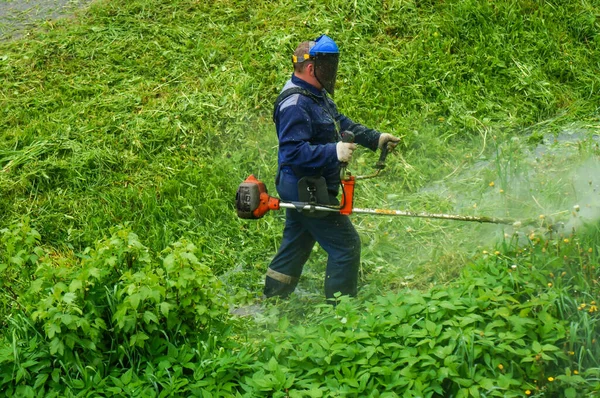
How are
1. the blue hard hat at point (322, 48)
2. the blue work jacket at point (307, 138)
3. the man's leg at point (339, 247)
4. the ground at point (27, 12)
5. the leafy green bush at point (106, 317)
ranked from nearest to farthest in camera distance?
the leafy green bush at point (106, 317) → the blue work jacket at point (307, 138) → the blue hard hat at point (322, 48) → the man's leg at point (339, 247) → the ground at point (27, 12)

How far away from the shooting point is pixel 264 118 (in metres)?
8.37

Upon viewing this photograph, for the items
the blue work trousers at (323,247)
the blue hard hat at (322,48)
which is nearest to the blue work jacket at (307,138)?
the blue work trousers at (323,247)

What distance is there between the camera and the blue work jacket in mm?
5465

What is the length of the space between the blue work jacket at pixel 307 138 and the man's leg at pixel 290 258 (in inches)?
10.3

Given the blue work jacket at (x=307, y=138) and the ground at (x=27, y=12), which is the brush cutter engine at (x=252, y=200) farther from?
the ground at (x=27, y=12)

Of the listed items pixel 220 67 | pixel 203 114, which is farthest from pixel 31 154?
pixel 220 67

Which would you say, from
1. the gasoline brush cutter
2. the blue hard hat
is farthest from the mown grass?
the blue hard hat

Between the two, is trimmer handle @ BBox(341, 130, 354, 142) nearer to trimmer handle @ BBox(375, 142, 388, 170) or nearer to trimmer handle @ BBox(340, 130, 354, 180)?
trimmer handle @ BBox(340, 130, 354, 180)

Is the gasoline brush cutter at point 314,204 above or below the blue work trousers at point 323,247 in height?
above

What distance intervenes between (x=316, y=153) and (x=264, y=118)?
3.01 meters

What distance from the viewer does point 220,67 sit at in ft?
29.6

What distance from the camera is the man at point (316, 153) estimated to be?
5500mm

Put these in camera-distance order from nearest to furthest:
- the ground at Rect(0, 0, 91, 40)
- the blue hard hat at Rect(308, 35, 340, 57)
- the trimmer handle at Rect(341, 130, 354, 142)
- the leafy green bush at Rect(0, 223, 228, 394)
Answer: the leafy green bush at Rect(0, 223, 228, 394) < the trimmer handle at Rect(341, 130, 354, 142) < the blue hard hat at Rect(308, 35, 340, 57) < the ground at Rect(0, 0, 91, 40)

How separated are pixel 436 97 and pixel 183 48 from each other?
272 cm
